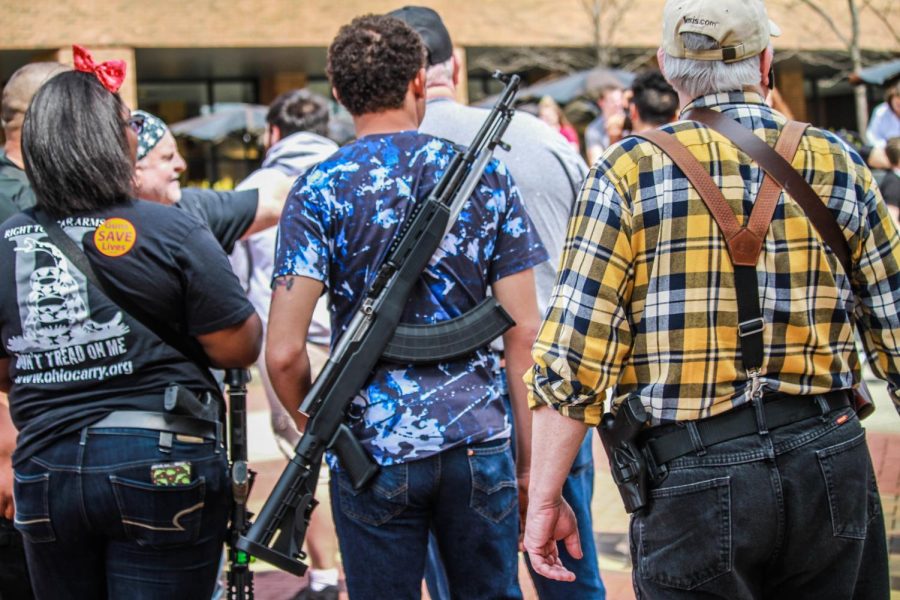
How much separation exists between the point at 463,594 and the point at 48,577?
1.08 m

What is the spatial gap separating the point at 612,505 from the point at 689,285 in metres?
4.14

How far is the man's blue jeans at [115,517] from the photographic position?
2.86 m

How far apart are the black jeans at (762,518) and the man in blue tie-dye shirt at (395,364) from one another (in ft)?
2.08

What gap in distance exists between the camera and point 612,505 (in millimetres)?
6297

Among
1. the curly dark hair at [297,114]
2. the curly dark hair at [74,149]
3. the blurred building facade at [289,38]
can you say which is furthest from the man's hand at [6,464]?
the blurred building facade at [289,38]

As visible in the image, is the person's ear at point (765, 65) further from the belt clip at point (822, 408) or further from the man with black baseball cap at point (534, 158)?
the man with black baseball cap at point (534, 158)

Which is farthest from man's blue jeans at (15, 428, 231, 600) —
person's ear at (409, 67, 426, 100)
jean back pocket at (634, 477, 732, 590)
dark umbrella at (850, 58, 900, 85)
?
dark umbrella at (850, 58, 900, 85)

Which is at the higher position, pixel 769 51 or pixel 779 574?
pixel 769 51

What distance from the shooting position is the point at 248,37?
70.0 feet

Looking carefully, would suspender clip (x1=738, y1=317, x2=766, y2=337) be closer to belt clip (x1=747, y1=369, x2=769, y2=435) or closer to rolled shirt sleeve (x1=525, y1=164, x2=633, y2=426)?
belt clip (x1=747, y1=369, x2=769, y2=435)

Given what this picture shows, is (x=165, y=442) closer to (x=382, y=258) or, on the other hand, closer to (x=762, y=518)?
(x=382, y=258)

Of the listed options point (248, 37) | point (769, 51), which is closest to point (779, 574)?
point (769, 51)

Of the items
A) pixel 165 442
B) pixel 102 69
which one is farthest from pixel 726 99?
pixel 102 69

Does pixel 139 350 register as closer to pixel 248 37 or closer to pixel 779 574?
pixel 779 574
